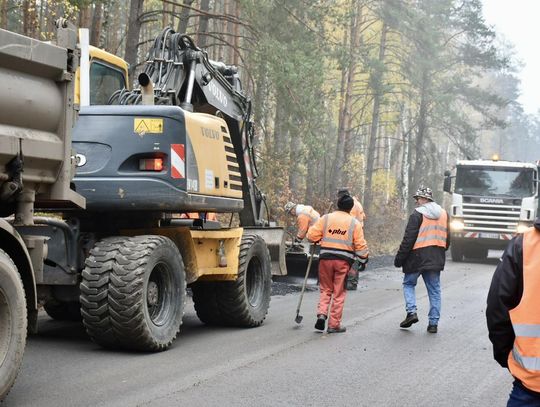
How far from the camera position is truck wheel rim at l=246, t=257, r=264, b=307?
11.9 meters

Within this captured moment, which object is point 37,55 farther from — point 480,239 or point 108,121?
point 480,239

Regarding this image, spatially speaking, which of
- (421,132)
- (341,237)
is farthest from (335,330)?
(421,132)

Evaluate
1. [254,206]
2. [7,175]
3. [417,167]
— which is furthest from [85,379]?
[417,167]

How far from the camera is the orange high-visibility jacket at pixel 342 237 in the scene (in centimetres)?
1144

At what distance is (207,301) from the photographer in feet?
37.4

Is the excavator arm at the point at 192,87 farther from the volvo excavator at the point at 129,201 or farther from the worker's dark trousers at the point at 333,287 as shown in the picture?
the worker's dark trousers at the point at 333,287

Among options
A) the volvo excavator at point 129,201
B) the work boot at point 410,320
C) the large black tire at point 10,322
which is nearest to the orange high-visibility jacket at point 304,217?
the volvo excavator at point 129,201

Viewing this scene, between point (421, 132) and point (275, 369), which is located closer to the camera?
point (275, 369)

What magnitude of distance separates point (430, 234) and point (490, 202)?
53.0 ft

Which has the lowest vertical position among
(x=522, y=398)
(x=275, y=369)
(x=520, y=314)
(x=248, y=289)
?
(x=275, y=369)

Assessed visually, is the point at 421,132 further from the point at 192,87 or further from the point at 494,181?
the point at 192,87

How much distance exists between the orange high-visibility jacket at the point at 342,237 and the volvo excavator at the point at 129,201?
3.04 ft

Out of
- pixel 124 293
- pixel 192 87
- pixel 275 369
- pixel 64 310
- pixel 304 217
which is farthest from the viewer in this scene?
pixel 304 217

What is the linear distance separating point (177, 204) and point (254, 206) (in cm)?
373
